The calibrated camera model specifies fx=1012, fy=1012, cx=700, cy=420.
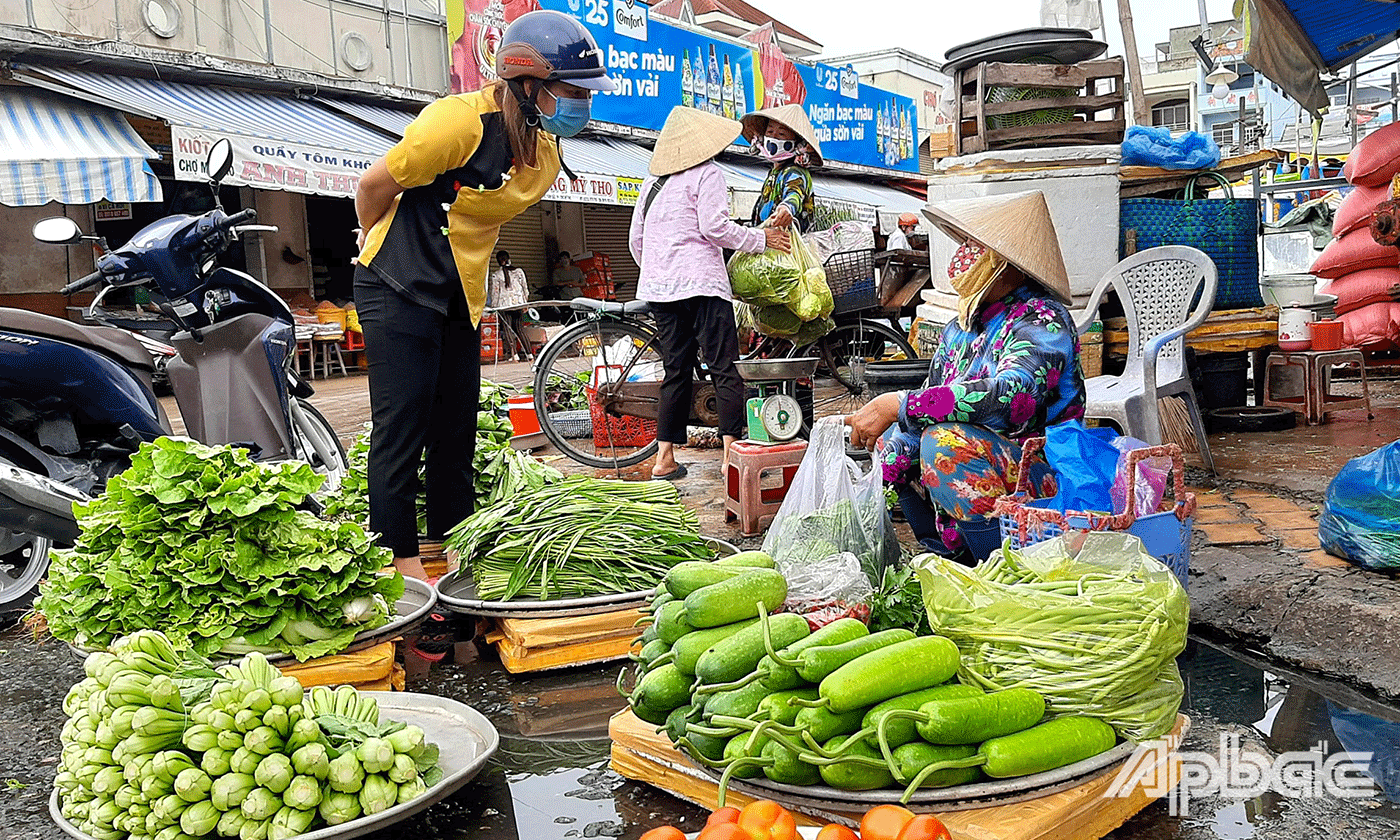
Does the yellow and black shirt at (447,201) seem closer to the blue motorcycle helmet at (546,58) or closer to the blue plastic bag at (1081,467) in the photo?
the blue motorcycle helmet at (546,58)

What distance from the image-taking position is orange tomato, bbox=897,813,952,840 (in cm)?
153

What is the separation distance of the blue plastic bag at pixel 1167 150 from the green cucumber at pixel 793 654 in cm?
573

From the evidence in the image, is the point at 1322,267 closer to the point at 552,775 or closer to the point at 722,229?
the point at 722,229

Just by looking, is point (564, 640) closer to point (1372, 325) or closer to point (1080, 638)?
point (1080, 638)

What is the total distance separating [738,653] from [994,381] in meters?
1.42

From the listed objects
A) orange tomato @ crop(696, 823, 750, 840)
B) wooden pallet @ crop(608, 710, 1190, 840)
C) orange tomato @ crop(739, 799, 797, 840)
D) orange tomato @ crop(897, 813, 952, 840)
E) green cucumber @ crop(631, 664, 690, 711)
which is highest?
orange tomato @ crop(696, 823, 750, 840)

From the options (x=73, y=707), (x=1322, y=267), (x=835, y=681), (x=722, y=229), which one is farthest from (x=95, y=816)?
(x=1322, y=267)

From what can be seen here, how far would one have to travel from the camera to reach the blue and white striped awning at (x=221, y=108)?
34.0ft

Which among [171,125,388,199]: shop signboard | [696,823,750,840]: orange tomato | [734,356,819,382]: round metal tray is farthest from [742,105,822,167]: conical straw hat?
[171,125,388,199]: shop signboard

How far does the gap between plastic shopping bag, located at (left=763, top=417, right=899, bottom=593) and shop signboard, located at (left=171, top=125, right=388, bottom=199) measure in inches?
307

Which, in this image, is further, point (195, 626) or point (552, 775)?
point (195, 626)

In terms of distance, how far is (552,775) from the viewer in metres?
2.56

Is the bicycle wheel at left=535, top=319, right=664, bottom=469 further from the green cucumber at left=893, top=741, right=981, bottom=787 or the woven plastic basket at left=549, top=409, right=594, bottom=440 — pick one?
the green cucumber at left=893, top=741, right=981, bottom=787

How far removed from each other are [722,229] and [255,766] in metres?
4.18
